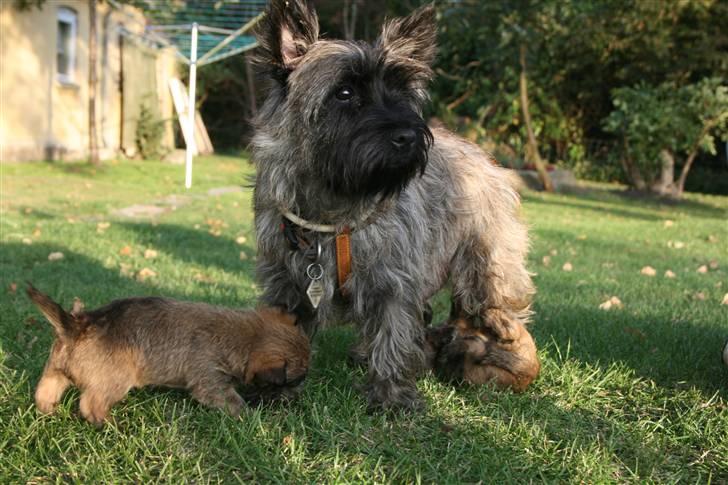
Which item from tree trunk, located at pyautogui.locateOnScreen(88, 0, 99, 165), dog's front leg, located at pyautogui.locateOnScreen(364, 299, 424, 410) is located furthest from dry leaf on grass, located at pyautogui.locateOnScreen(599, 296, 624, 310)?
tree trunk, located at pyautogui.locateOnScreen(88, 0, 99, 165)

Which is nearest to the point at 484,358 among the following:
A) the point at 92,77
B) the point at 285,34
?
the point at 285,34

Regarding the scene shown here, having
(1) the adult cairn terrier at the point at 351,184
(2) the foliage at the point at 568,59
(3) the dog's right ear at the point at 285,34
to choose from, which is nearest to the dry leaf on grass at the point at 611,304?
(1) the adult cairn terrier at the point at 351,184

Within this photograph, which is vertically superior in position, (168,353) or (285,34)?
(285,34)

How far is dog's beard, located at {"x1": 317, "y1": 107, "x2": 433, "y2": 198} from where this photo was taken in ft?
10.7

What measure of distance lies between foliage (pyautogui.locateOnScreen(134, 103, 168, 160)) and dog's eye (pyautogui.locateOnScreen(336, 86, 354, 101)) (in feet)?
58.5

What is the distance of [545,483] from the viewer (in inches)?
107

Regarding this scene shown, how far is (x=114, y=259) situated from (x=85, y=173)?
30.1 feet

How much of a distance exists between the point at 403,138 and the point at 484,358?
1320mm

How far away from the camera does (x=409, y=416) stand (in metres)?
3.37

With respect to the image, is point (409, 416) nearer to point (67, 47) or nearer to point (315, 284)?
point (315, 284)

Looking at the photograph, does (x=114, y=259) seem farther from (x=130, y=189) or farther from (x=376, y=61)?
(x=130, y=189)

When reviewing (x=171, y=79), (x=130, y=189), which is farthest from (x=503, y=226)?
(x=171, y=79)

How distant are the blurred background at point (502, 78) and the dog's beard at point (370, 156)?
399 inches

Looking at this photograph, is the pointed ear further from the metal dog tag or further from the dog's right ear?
the metal dog tag
